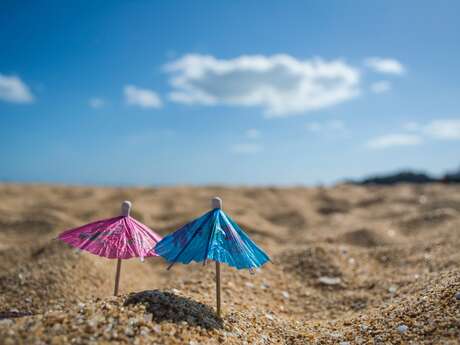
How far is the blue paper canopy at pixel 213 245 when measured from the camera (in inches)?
126

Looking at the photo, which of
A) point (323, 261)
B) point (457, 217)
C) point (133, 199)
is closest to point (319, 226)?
point (457, 217)

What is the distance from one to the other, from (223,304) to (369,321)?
1.41 m

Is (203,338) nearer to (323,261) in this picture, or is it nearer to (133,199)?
(323,261)

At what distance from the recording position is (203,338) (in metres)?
2.99

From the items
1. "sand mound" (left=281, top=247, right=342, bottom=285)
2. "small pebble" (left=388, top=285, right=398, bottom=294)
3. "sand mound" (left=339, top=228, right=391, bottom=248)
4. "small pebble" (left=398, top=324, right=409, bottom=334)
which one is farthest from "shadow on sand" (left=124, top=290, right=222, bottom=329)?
"sand mound" (left=339, top=228, right=391, bottom=248)

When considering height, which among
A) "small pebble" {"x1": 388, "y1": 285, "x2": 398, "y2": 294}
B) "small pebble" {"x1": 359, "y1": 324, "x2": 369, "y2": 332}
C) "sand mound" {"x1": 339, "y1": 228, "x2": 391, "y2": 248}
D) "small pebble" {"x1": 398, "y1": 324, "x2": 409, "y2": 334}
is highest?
"sand mound" {"x1": 339, "y1": 228, "x2": 391, "y2": 248}

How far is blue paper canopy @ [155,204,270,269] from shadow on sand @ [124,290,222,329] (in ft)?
1.13

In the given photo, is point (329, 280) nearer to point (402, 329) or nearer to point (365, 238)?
point (402, 329)

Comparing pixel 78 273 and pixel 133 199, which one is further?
pixel 133 199

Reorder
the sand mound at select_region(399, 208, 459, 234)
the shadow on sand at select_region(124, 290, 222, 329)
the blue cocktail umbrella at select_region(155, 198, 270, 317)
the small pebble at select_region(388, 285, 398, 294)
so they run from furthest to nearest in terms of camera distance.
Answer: the sand mound at select_region(399, 208, 459, 234) → the small pebble at select_region(388, 285, 398, 294) → the blue cocktail umbrella at select_region(155, 198, 270, 317) → the shadow on sand at select_region(124, 290, 222, 329)

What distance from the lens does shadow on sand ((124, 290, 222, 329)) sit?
309 centimetres

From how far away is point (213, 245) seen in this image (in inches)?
127

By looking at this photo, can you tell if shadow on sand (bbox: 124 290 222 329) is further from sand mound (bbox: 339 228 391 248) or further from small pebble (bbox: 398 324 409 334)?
sand mound (bbox: 339 228 391 248)

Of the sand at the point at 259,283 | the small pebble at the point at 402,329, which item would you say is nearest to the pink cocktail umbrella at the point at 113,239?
the sand at the point at 259,283
